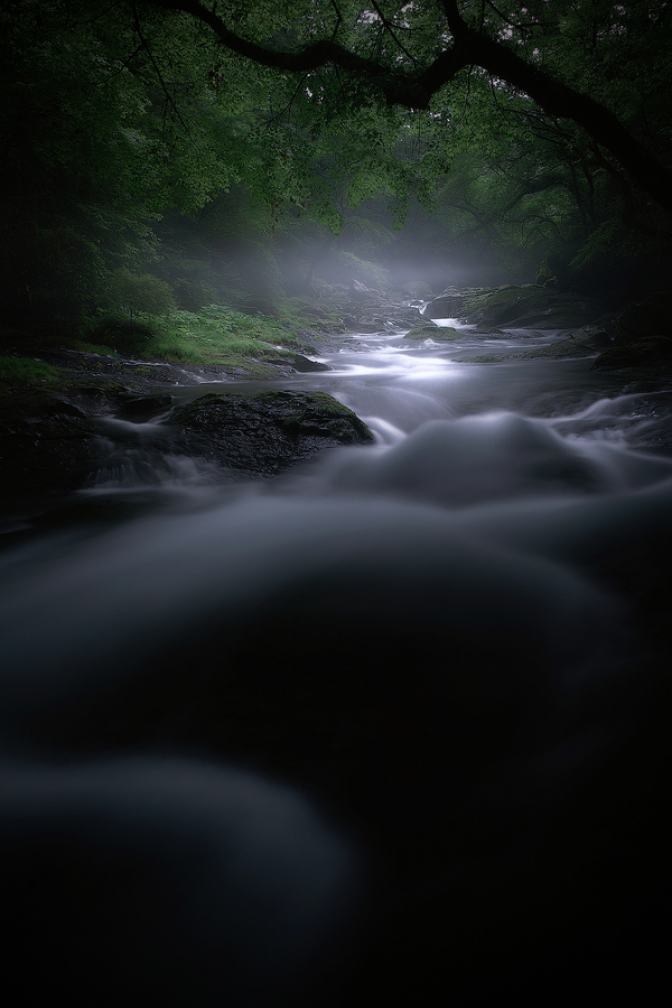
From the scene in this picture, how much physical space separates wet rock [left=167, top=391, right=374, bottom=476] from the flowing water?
1107mm

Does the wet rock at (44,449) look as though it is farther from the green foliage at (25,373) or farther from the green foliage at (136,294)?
the green foliage at (136,294)

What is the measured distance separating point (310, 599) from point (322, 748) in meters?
1.07

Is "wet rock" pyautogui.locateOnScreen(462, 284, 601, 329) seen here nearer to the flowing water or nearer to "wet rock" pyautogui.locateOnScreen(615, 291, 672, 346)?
"wet rock" pyautogui.locateOnScreen(615, 291, 672, 346)

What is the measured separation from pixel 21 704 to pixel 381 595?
187 centimetres

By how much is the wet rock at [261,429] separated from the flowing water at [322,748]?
43.6 inches

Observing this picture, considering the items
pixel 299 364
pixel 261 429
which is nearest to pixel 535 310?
pixel 299 364

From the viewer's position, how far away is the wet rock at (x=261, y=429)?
4785 mm

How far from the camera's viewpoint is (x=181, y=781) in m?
1.59

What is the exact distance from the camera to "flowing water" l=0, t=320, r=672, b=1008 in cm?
112

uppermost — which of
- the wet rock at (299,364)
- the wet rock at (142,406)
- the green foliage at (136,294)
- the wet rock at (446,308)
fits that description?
the wet rock at (446,308)

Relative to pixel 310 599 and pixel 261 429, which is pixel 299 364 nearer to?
pixel 261 429

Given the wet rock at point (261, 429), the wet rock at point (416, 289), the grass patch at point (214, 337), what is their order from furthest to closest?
the wet rock at point (416, 289)
the grass patch at point (214, 337)
the wet rock at point (261, 429)

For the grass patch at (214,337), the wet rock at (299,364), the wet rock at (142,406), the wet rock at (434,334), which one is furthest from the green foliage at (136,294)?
the wet rock at (434,334)

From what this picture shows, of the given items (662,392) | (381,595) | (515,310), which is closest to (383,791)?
(381,595)
